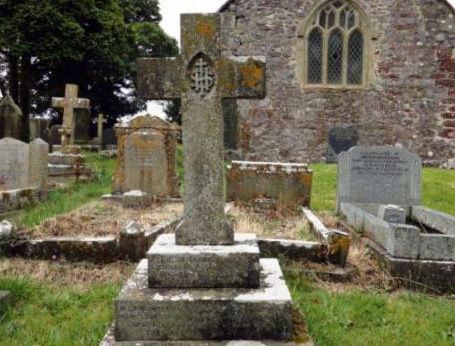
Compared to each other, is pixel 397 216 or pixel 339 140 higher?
pixel 339 140

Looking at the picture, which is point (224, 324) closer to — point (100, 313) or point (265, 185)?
point (100, 313)

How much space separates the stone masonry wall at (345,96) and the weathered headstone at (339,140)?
20cm

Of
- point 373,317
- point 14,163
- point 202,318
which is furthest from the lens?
point 14,163

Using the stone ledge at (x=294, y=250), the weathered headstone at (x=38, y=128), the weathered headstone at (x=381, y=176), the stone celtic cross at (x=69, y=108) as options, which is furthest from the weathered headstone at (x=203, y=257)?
the weathered headstone at (x=38, y=128)

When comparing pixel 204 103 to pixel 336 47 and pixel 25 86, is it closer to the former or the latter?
pixel 336 47

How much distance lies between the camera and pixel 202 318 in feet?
9.37

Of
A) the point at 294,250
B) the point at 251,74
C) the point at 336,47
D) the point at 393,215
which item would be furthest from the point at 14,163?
the point at 336,47

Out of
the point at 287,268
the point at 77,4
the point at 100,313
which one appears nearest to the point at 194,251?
the point at 100,313

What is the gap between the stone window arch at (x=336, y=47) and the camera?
51.8 feet

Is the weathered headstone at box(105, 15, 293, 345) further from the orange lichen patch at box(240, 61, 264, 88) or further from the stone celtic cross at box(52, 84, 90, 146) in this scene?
the stone celtic cross at box(52, 84, 90, 146)

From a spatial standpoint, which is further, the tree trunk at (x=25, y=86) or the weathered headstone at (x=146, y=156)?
the tree trunk at (x=25, y=86)

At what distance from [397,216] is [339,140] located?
30.3 ft

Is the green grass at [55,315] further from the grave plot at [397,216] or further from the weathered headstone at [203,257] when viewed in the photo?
the grave plot at [397,216]

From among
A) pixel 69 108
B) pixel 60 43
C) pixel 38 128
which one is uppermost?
pixel 60 43
